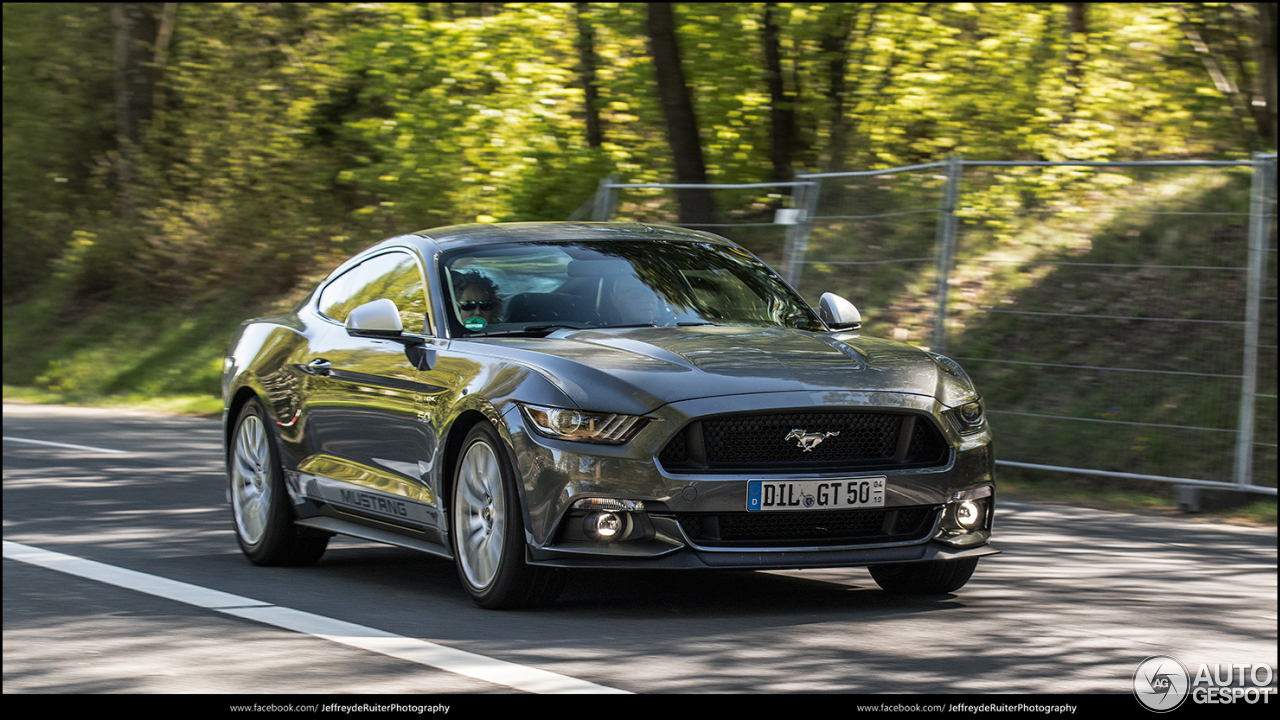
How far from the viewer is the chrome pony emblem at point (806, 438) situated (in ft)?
20.9

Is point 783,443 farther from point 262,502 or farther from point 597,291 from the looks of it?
point 262,502

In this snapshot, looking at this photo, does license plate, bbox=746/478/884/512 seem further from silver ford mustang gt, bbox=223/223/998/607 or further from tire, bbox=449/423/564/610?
tire, bbox=449/423/564/610

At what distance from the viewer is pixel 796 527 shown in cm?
643

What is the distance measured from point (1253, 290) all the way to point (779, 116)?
9.87 meters

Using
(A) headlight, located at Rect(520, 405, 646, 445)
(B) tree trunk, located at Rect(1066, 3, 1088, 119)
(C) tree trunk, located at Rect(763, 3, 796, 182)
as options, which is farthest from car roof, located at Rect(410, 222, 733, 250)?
(C) tree trunk, located at Rect(763, 3, 796, 182)

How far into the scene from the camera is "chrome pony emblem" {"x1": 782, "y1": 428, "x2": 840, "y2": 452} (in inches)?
251

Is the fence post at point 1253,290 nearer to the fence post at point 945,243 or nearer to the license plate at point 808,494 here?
the fence post at point 945,243

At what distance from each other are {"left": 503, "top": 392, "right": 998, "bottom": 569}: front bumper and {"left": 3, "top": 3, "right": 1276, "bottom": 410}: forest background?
10840mm

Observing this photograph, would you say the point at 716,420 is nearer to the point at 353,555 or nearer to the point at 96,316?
the point at 353,555

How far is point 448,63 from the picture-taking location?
21016 mm

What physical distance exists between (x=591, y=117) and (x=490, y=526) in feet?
47.9

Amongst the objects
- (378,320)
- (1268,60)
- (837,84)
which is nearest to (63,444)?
(378,320)

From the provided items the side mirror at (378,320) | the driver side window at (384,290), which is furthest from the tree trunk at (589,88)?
the side mirror at (378,320)

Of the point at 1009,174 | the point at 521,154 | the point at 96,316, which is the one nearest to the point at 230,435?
the point at 1009,174
